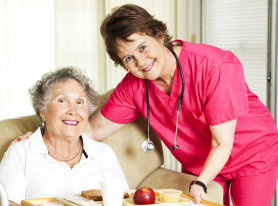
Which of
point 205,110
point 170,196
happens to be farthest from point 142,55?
point 170,196

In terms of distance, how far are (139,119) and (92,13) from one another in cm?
210

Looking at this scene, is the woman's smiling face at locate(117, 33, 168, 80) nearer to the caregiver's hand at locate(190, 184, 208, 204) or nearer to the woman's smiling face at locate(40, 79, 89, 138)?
the woman's smiling face at locate(40, 79, 89, 138)

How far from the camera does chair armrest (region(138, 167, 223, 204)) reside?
2023 millimetres

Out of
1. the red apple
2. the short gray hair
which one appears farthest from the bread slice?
the short gray hair

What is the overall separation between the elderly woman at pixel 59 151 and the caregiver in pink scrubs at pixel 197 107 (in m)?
0.19

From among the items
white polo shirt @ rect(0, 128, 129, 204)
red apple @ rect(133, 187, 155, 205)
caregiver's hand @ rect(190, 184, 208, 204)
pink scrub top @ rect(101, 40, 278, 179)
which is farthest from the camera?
pink scrub top @ rect(101, 40, 278, 179)

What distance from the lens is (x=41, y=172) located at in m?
1.77

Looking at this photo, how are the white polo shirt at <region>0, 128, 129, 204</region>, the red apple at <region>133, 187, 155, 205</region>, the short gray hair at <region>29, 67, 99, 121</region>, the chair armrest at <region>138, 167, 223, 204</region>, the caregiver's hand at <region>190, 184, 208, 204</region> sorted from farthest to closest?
1. the chair armrest at <region>138, 167, 223, 204</region>
2. the short gray hair at <region>29, 67, 99, 121</region>
3. the white polo shirt at <region>0, 128, 129, 204</region>
4. the caregiver's hand at <region>190, 184, 208, 204</region>
5. the red apple at <region>133, 187, 155, 205</region>

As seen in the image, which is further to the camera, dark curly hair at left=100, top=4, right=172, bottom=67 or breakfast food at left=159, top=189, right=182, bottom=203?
dark curly hair at left=100, top=4, right=172, bottom=67

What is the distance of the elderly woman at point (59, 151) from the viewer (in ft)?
5.68

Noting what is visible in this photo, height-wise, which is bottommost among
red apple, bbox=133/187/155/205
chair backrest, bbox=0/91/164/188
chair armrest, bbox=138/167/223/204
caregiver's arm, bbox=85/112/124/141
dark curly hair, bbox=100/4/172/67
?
chair armrest, bbox=138/167/223/204

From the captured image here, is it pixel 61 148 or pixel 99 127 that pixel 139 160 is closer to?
pixel 99 127

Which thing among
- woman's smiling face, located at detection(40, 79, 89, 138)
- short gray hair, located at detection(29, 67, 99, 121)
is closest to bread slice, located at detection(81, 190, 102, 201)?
woman's smiling face, located at detection(40, 79, 89, 138)

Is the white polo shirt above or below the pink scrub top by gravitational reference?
below
